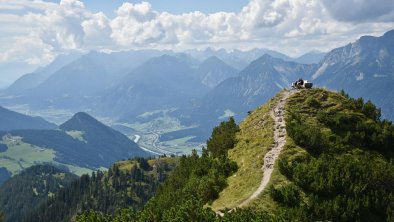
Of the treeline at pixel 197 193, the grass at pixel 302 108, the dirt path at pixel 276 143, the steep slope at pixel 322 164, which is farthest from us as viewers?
the grass at pixel 302 108

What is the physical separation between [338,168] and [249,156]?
1896 cm

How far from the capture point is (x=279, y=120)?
89812 millimetres

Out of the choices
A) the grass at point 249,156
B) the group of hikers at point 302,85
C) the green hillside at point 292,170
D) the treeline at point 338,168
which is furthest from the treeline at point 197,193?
the group of hikers at point 302,85

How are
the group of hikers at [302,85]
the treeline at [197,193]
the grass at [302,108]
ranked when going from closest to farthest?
the treeline at [197,193] < the grass at [302,108] < the group of hikers at [302,85]

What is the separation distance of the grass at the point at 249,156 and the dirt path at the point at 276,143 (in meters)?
0.78

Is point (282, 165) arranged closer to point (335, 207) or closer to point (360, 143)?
point (335, 207)

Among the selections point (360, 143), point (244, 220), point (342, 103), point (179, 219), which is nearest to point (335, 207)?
point (244, 220)

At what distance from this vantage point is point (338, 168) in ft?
211

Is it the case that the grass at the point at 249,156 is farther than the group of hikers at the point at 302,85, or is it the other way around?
the group of hikers at the point at 302,85

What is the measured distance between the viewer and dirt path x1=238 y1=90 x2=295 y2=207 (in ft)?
214

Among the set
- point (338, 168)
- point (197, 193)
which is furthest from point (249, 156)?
point (338, 168)

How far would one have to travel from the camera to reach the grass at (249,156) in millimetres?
66375

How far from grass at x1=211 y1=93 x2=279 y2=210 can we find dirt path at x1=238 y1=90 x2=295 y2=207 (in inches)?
30.6

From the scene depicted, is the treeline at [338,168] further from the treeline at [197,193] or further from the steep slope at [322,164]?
the treeline at [197,193]
